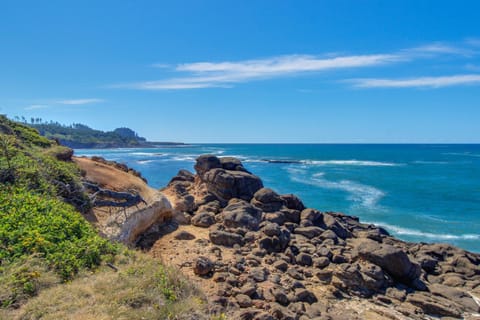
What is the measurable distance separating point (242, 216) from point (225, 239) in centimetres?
227

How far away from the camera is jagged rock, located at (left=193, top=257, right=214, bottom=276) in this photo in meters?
12.8

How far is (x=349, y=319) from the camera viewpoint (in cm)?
1190

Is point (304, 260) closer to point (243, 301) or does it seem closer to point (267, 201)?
point (243, 301)

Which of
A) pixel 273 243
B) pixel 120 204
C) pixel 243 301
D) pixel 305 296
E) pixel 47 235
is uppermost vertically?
pixel 47 235

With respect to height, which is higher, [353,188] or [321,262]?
[321,262]

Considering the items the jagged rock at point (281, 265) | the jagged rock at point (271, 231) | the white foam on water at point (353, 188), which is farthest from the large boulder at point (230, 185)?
the white foam on water at point (353, 188)

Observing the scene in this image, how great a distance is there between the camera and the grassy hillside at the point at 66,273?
6.32 metres

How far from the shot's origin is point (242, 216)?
61.5 feet

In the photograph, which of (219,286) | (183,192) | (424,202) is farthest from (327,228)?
(424,202)

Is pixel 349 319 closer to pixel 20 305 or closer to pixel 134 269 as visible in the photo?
pixel 134 269

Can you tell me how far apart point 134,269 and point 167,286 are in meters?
0.91

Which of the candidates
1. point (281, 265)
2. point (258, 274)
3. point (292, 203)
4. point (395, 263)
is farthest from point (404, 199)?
point (258, 274)

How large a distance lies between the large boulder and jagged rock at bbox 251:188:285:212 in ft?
3.78

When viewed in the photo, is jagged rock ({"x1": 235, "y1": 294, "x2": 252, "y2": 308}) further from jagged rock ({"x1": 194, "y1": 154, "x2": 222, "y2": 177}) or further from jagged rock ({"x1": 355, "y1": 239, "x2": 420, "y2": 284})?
jagged rock ({"x1": 194, "y1": 154, "x2": 222, "y2": 177})
